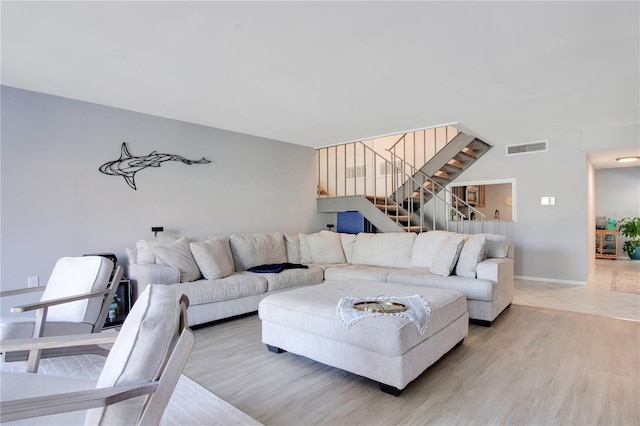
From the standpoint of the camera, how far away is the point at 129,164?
4117 millimetres

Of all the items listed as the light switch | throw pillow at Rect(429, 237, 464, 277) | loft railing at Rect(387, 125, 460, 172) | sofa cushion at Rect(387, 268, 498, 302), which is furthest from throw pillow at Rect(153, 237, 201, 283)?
the light switch

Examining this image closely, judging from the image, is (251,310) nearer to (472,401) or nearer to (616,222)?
(472,401)

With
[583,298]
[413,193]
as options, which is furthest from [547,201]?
[413,193]

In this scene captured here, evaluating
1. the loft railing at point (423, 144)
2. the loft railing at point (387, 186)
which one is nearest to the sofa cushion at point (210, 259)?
the loft railing at point (387, 186)

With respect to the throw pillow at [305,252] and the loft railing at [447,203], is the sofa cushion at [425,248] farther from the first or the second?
the loft railing at [447,203]

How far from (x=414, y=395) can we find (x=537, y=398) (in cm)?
73

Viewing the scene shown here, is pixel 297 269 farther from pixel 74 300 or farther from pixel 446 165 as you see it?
pixel 446 165

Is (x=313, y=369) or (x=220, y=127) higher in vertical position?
(x=220, y=127)

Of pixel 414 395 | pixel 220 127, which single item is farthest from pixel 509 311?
pixel 220 127

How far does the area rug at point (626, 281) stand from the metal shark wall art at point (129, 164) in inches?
267

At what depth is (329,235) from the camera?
5309 millimetres

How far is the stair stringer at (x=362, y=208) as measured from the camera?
591 cm

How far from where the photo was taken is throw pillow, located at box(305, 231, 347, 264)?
16.6ft

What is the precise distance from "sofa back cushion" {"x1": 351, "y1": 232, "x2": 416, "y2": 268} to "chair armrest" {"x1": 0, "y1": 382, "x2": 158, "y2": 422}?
3.95m
